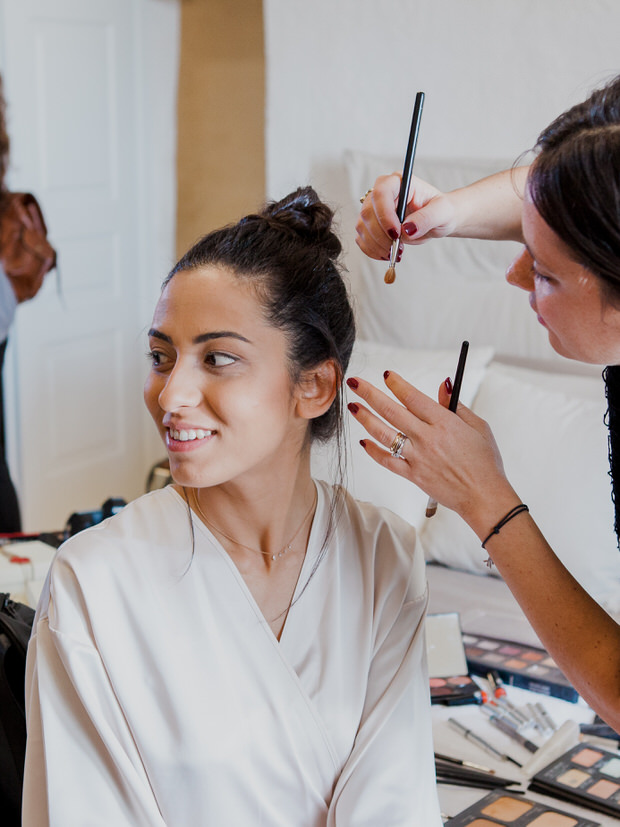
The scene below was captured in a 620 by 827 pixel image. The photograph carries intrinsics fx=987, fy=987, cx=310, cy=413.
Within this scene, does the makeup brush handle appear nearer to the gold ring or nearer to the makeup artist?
the makeup artist

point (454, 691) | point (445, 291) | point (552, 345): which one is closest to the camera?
point (552, 345)

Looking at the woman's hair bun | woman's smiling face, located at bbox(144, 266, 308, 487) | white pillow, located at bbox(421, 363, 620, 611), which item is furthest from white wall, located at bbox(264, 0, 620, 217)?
woman's smiling face, located at bbox(144, 266, 308, 487)

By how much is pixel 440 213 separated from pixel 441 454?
0.36 metres

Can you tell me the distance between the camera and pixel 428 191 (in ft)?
4.46

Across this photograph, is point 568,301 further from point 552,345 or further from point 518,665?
point 518,665

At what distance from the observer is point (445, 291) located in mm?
2750

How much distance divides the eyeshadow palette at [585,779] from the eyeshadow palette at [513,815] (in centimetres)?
4

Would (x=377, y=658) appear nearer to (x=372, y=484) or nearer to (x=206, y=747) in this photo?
(x=206, y=747)

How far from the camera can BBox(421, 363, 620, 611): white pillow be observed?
2.08 m

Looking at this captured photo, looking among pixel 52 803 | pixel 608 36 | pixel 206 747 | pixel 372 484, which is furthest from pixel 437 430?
pixel 608 36

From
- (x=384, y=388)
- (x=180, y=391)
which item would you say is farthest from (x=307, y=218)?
(x=384, y=388)

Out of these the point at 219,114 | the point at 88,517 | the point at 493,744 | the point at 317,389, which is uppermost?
the point at 219,114

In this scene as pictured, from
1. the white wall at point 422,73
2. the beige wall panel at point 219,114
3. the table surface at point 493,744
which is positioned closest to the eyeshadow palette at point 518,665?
the table surface at point 493,744

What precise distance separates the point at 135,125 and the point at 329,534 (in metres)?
2.93
